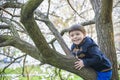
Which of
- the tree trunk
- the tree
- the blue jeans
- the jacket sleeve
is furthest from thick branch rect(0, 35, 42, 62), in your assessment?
the tree trunk

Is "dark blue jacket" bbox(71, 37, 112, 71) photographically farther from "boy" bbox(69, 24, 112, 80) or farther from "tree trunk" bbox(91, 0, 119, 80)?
"tree trunk" bbox(91, 0, 119, 80)

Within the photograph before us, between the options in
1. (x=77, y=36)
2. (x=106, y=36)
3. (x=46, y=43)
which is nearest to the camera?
(x=46, y=43)

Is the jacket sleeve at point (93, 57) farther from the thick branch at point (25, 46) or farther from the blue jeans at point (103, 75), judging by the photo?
the thick branch at point (25, 46)

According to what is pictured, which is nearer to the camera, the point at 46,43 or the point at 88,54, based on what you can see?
the point at 46,43

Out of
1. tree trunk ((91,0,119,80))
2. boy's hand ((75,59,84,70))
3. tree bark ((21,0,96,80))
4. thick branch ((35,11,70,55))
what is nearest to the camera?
tree bark ((21,0,96,80))

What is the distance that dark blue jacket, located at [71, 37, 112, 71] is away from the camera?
2737mm

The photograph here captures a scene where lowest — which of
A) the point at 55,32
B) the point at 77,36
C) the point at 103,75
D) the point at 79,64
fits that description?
the point at 103,75

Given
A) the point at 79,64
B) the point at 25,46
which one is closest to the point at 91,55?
the point at 79,64

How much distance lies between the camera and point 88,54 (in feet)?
9.19

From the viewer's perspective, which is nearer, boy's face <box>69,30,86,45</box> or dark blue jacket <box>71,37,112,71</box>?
dark blue jacket <box>71,37,112,71</box>

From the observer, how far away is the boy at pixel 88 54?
108 inches

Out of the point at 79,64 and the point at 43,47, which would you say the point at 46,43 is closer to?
the point at 43,47

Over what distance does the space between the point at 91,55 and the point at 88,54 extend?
1.6 inches

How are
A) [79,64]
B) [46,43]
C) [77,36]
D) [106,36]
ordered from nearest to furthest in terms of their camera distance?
1. [46,43]
2. [79,64]
3. [77,36]
4. [106,36]
